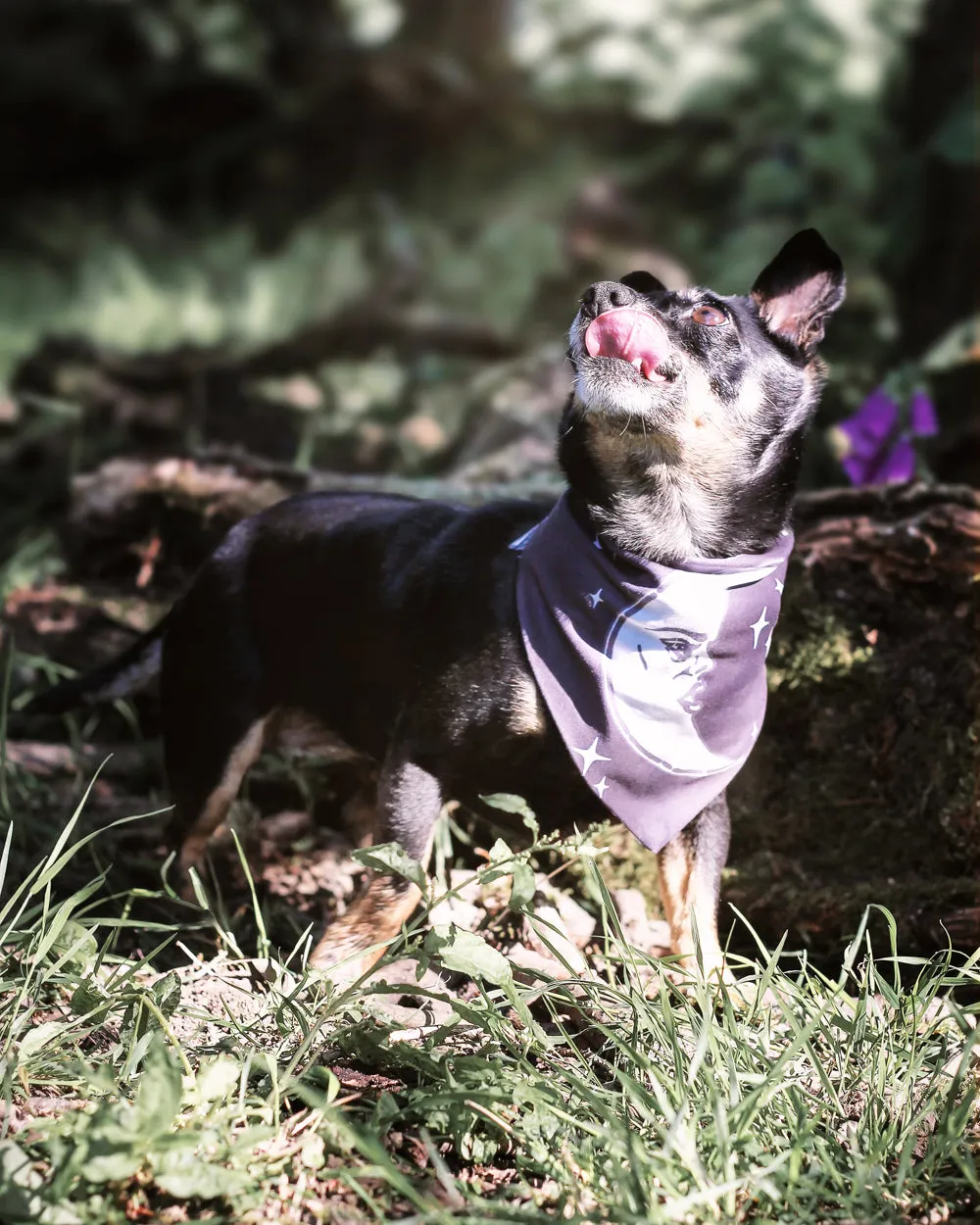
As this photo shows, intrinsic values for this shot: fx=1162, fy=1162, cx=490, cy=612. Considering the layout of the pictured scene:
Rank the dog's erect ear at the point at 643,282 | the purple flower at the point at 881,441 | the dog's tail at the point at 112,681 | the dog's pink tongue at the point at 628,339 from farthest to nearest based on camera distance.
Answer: the purple flower at the point at 881,441
the dog's tail at the point at 112,681
the dog's erect ear at the point at 643,282
the dog's pink tongue at the point at 628,339

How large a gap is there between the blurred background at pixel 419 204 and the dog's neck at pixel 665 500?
197cm

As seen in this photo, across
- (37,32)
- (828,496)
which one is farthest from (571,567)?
(37,32)

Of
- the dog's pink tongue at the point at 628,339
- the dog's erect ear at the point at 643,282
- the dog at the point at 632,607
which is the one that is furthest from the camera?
the dog's erect ear at the point at 643,282

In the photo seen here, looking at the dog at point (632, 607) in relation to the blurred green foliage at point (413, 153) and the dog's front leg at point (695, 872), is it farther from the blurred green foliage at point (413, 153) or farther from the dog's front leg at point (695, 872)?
the blurred green foliage at point (413, 153)

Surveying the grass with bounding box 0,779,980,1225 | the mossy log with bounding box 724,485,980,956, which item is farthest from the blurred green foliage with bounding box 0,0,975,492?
the grass with bounding box 0,779,980,1225

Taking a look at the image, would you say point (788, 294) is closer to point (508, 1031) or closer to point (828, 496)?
point (828, 496)

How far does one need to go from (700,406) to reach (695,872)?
45.4 inches

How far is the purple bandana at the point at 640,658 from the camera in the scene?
2.73 meters

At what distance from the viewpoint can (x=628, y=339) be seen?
255cm

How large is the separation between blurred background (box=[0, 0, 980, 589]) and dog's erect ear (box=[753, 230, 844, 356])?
6.17ft

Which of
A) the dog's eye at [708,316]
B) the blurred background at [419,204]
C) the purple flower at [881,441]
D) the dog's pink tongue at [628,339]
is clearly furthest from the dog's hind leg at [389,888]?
the blurred background at [419,204]

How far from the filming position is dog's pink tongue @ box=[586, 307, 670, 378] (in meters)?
2.55

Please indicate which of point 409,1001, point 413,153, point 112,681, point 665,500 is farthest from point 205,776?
point 413,153

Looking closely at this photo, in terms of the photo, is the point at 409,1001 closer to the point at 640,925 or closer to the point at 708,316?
the point at 640,925
